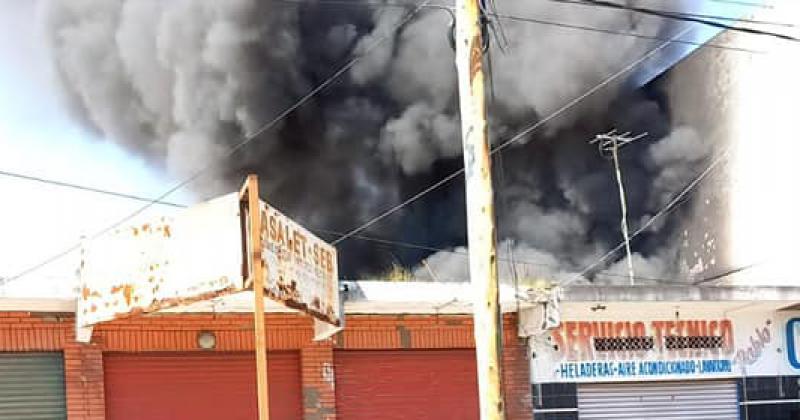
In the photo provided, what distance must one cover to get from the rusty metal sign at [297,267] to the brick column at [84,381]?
269cm

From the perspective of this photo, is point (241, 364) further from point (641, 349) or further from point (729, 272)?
point (729, 272)

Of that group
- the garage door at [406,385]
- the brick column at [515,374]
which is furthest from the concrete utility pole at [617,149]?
the garage door at [406,385]

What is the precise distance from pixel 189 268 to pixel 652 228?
15359mm

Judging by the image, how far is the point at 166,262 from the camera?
21.6 feet

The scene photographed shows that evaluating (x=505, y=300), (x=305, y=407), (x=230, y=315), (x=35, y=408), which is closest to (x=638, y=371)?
(x=505, y=300)

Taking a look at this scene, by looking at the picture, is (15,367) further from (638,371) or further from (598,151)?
(598,151)

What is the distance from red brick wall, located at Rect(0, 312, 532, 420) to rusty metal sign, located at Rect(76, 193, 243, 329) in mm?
2033

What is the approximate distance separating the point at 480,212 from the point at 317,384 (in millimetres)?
3813

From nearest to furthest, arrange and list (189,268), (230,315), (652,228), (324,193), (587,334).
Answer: (189,268), (230,315), (587,334), (324,193), (652,228)

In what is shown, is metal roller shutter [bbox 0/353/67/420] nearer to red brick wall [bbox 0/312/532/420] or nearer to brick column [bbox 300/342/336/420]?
red brick wall [bbox 0/312/532/420]

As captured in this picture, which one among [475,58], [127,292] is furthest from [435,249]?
[127,292]

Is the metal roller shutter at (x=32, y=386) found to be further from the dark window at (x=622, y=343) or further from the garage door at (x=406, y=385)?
the dark window at (x=622, y=343)

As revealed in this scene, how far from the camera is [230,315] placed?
9.75 meters

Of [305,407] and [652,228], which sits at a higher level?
[652,228]
